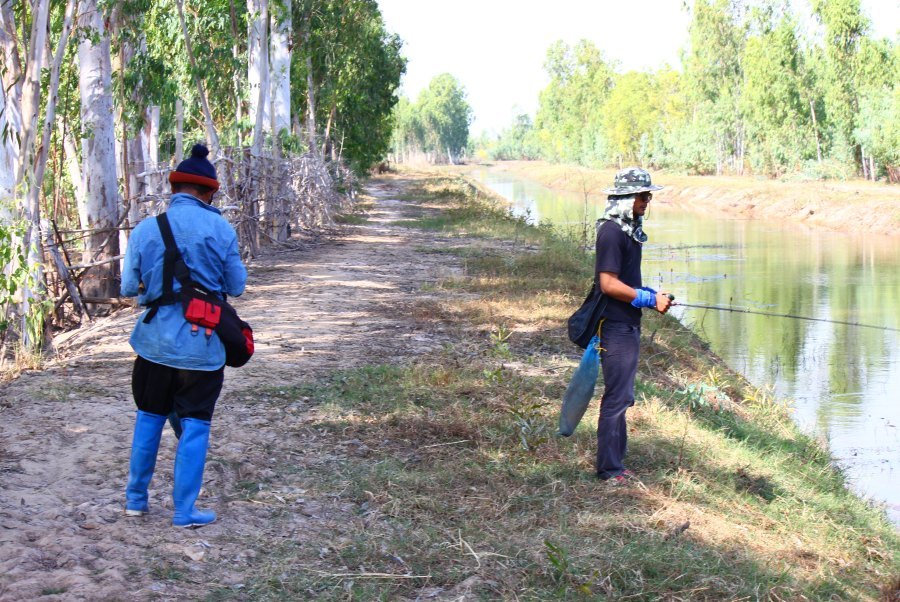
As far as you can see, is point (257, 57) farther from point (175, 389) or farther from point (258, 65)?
point (175, 389)

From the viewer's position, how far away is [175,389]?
4.63m

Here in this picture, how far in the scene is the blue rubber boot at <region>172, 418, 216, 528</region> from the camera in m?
4.63

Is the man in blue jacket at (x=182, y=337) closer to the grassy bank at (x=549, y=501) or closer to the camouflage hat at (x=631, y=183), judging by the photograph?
the grassy bank at (x=549, y=501)

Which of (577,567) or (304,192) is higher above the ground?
(304,192)

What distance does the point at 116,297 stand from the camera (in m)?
12.2

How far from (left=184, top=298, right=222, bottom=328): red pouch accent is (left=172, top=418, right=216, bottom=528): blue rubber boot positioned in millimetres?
450

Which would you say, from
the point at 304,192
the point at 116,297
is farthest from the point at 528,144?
the point at 116,297

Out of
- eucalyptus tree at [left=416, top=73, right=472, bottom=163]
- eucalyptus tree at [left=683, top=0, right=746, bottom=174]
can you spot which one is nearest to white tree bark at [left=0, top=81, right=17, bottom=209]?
eucalyptus tree at [left=683, top=0, right=746, bottom=174]

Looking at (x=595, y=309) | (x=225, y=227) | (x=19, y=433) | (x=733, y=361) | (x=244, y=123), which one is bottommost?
(x=733, y=361)

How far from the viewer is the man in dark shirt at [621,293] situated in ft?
18.0

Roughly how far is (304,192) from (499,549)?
18.0 m

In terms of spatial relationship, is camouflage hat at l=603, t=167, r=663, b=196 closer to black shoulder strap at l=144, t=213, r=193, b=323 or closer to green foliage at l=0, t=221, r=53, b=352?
black shoulder strap at l=144, t=213, r=193, b=323

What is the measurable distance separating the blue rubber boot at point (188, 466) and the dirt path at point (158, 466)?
0.09 m

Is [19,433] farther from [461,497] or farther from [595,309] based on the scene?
[595,309]
